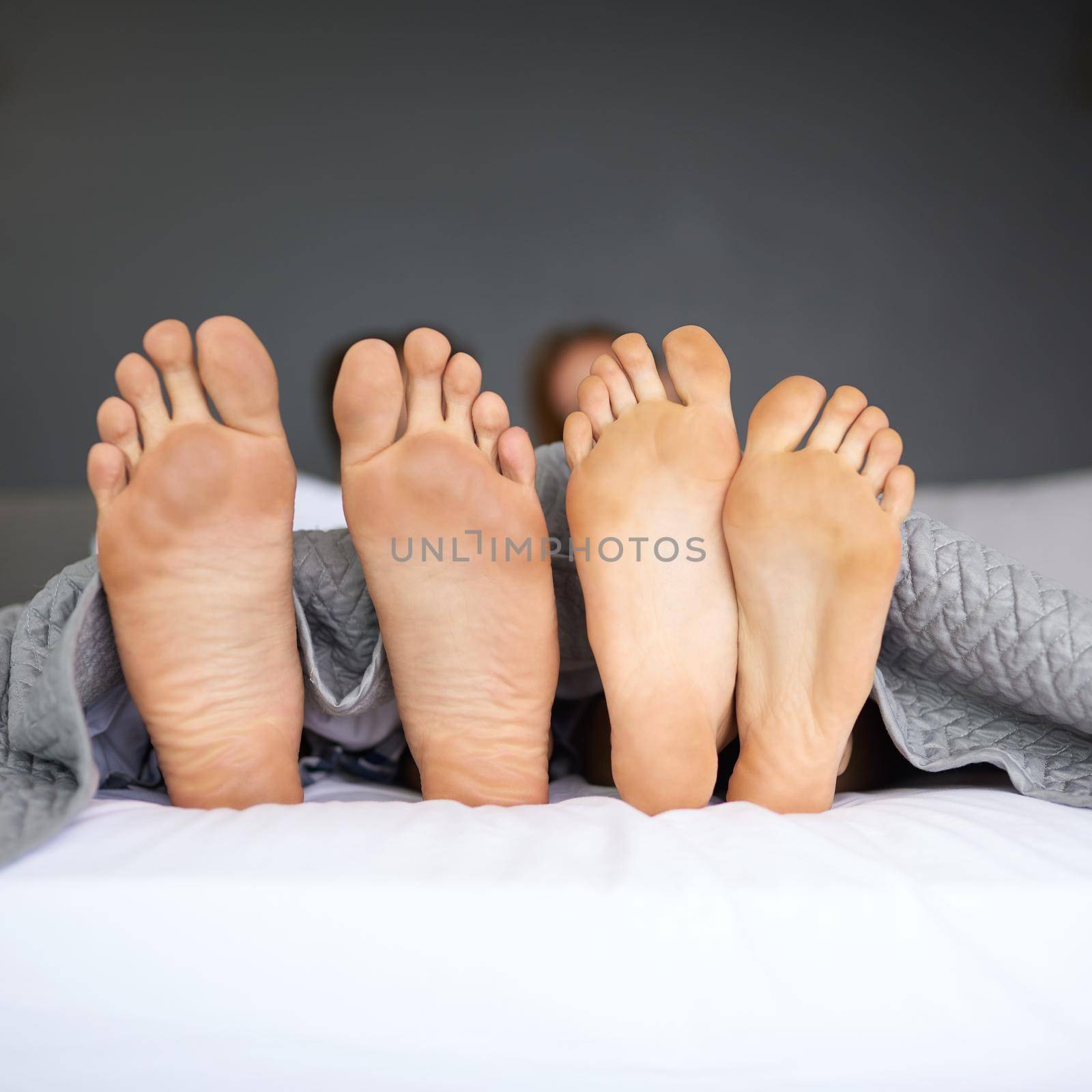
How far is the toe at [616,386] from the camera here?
0.79 metres

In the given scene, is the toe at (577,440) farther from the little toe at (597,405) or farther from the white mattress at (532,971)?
the white mattress at (532,971)

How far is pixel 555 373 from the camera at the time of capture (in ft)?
6.53

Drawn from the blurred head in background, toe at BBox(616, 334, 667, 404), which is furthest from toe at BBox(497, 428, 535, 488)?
the blurred head in background

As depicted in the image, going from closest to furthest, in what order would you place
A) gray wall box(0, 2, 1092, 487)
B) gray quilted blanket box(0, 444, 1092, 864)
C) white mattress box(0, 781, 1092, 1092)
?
white mattress box(0, 781, 1092, 1092)
gray quilted blanket box(0, 444, 1092, 864)
gray wall box(0, 2, 1092, 487)

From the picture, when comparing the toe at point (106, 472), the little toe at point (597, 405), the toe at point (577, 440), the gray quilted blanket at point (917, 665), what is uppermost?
Result: the little toe at point (597, 405)

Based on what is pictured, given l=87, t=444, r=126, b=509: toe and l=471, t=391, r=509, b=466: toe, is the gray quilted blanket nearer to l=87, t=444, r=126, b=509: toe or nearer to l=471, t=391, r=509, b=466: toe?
l=87, t=444, r=126, b=509: toe

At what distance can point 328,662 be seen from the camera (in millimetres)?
854

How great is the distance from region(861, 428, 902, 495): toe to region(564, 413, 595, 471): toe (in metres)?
0.22

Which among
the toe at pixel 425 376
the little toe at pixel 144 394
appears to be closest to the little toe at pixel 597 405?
the toe at pixel 425 376

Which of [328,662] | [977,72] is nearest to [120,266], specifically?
[328,662]

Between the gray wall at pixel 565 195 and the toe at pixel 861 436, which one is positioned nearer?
the toe at pixel 861 436

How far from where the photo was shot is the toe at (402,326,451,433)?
0.73 meters

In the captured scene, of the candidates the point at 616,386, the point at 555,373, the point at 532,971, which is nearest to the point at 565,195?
the point at 555,373

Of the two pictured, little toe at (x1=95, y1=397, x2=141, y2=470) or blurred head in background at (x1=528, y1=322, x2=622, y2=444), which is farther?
blurred head in background at (x1=528, y1=322, x2=622, y2=444)
